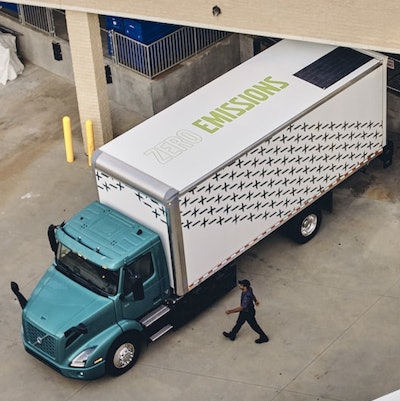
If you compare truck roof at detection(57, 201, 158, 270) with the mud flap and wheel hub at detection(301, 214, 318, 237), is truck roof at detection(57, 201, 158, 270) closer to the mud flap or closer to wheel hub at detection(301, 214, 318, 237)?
wheel hub at detection(301, 214, 318, 237)

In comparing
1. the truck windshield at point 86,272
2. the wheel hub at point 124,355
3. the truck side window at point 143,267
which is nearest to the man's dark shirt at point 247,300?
the truck side window at point 143,267

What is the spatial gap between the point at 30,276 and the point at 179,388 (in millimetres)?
4385

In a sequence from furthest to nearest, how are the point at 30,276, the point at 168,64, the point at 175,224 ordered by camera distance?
the point at 168,64 < the point at 30,276 < the point at 175,224

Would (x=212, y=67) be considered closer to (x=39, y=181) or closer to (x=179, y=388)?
(x=39, y=181)

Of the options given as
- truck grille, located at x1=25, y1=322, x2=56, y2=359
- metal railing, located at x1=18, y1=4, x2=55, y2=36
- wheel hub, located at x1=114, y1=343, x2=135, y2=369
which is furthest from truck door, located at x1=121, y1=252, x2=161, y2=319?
metal railing, located at x1=18, y1=4, x2=55, y2=36

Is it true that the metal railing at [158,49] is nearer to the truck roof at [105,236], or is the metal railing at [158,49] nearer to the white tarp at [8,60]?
the white tarp at [8,60]

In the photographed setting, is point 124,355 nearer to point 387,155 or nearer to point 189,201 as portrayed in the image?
point 189,201

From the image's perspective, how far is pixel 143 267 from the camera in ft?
61.5

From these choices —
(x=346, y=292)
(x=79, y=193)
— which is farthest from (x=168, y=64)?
(x=346, y=292)

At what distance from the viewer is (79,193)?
2375cm

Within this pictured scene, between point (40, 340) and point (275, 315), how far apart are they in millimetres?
4379

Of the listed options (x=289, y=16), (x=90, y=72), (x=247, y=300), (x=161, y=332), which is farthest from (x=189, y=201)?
(x=90, y=72)

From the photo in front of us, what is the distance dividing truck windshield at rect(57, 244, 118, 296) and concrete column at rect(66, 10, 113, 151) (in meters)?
5.71

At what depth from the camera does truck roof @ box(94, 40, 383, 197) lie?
1898cm
